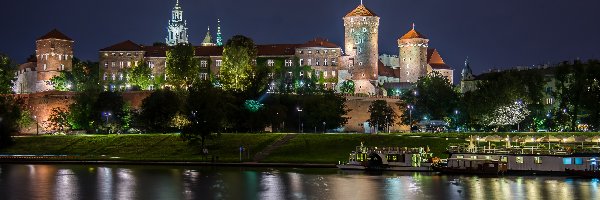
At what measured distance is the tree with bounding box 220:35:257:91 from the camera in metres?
119

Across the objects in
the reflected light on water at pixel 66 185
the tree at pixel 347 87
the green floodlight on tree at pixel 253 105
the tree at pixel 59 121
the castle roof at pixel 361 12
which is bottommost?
the reflected light on water at pixel 66 185

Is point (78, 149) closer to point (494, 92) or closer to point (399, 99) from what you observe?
point (494, 92)

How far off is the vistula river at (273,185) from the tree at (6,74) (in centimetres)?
6388

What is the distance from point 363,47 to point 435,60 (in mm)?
36634

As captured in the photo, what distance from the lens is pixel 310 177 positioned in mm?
66500

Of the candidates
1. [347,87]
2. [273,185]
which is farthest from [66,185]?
[347,87]

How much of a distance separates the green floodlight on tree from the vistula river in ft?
89.3

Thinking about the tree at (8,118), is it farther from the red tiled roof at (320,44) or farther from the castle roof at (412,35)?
the castle roof at (412,35)

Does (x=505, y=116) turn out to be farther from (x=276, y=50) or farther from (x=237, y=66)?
(x=276, y=50)

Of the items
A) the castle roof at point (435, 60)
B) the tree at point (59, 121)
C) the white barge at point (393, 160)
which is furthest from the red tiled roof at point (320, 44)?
the white barge at point (393, 160)

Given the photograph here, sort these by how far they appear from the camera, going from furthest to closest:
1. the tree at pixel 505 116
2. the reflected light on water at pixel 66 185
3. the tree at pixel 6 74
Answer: the tree at pixel 6 74, the tree at pixel 505 116, the reflected light on water at pixel 66 185

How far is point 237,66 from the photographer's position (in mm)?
121562

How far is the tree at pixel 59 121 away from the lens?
123338 millimetres

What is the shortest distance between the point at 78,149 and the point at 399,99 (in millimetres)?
53580
